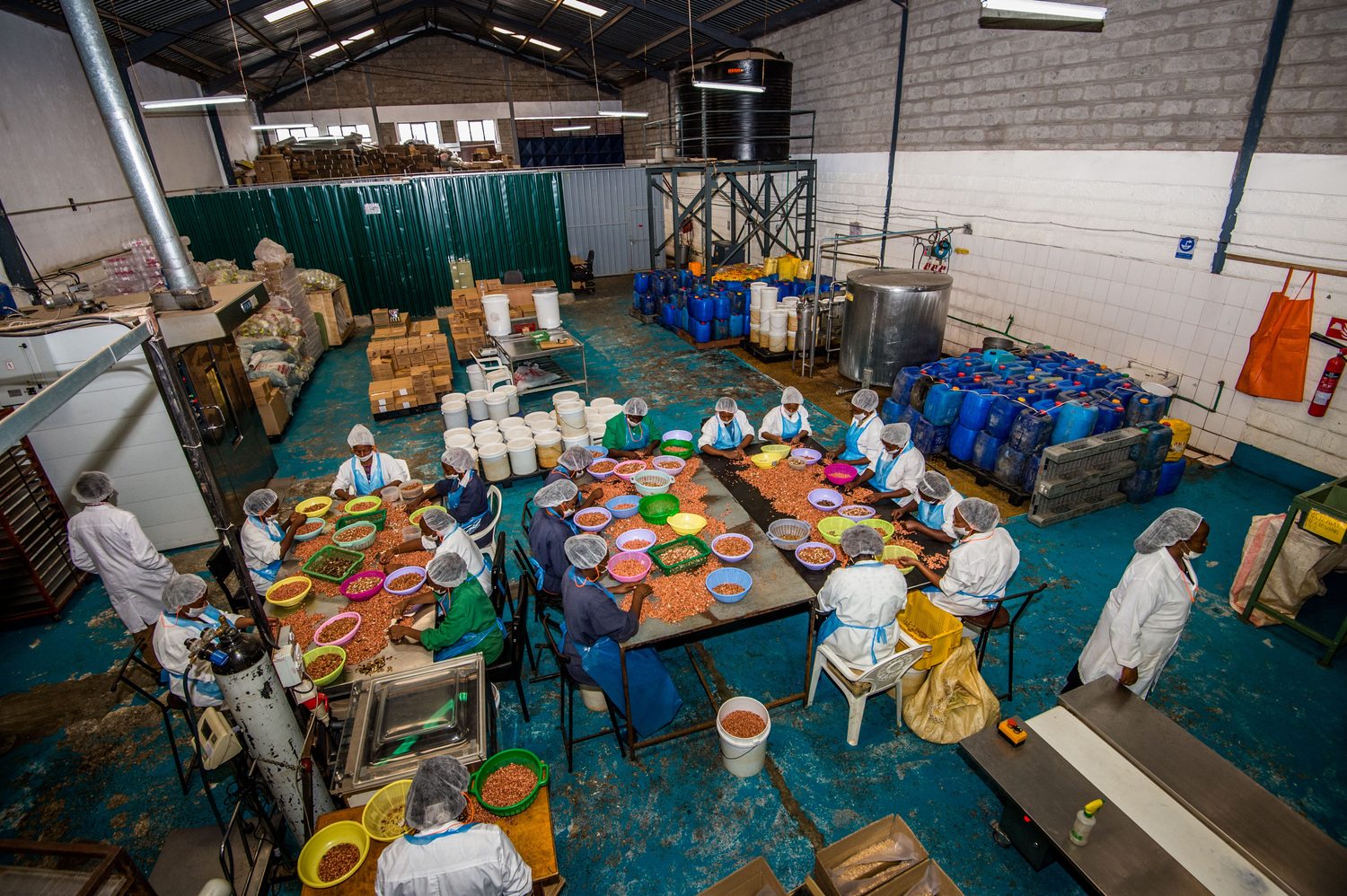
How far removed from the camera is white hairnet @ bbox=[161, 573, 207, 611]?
3.77 meters

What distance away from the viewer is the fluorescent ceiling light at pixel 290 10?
13.9 meters

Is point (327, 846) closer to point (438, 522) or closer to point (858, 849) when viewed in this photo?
point (438, 522)

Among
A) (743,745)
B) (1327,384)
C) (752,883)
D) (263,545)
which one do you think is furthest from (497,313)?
(1327,384)

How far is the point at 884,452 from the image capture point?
542 cm

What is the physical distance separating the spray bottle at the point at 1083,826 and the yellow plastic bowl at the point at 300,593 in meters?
4.82

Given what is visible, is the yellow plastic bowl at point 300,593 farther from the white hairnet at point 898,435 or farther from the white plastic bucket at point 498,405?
the white hairnet at point 898,435

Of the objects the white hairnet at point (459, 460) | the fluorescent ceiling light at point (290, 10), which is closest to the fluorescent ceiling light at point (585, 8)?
the fluorescent ceiling light at point (290, 10)

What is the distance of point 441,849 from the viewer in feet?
8.57

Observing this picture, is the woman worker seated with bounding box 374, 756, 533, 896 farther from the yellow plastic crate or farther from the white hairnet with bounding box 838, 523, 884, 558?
the yellow plastic crate

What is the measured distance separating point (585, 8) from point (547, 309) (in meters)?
11.6

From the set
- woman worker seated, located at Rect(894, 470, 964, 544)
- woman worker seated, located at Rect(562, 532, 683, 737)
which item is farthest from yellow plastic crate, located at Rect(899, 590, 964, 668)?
woman worker seated, located at Rect(562, 532, 683, 737)

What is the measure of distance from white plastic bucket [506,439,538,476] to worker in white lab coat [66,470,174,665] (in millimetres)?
3451

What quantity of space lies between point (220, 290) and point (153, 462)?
2486 mm

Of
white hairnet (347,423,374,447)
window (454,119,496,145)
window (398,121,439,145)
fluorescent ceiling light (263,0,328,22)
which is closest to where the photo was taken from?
white hairnet (347,423,374,447)
